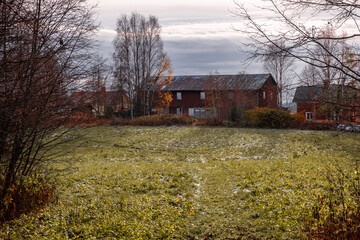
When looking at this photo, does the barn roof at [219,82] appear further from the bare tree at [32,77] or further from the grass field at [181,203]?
the bare tree at [32,77]

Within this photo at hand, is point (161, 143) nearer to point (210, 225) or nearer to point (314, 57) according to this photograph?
point (210, 225)

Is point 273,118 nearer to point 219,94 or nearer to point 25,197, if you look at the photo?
point 219,94

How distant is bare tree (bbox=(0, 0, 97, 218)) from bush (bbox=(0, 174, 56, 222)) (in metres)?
0.15

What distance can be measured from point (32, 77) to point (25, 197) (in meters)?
2.94

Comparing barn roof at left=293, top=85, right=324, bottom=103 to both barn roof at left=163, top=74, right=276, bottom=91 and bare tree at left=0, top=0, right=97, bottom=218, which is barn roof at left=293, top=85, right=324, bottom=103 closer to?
bare tree at left=0, top=0, right=97, bottom=218

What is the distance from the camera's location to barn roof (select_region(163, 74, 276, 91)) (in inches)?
1793

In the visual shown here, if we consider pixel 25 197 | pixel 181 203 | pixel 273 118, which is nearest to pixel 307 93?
pixel 181 203

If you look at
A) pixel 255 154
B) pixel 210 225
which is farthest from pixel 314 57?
pixel 255 154

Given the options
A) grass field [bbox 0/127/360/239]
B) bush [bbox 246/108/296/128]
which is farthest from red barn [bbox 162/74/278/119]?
grass field [bbox 0/127/360/239]

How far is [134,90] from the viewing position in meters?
46.8

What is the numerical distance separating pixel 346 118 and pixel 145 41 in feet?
143

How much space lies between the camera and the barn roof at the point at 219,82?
1793 inches

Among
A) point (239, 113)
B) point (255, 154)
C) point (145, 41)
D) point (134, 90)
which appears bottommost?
point (255, 154)

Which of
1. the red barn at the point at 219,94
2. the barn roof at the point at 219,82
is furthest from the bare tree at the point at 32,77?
the barn roof at the point at 219,82
